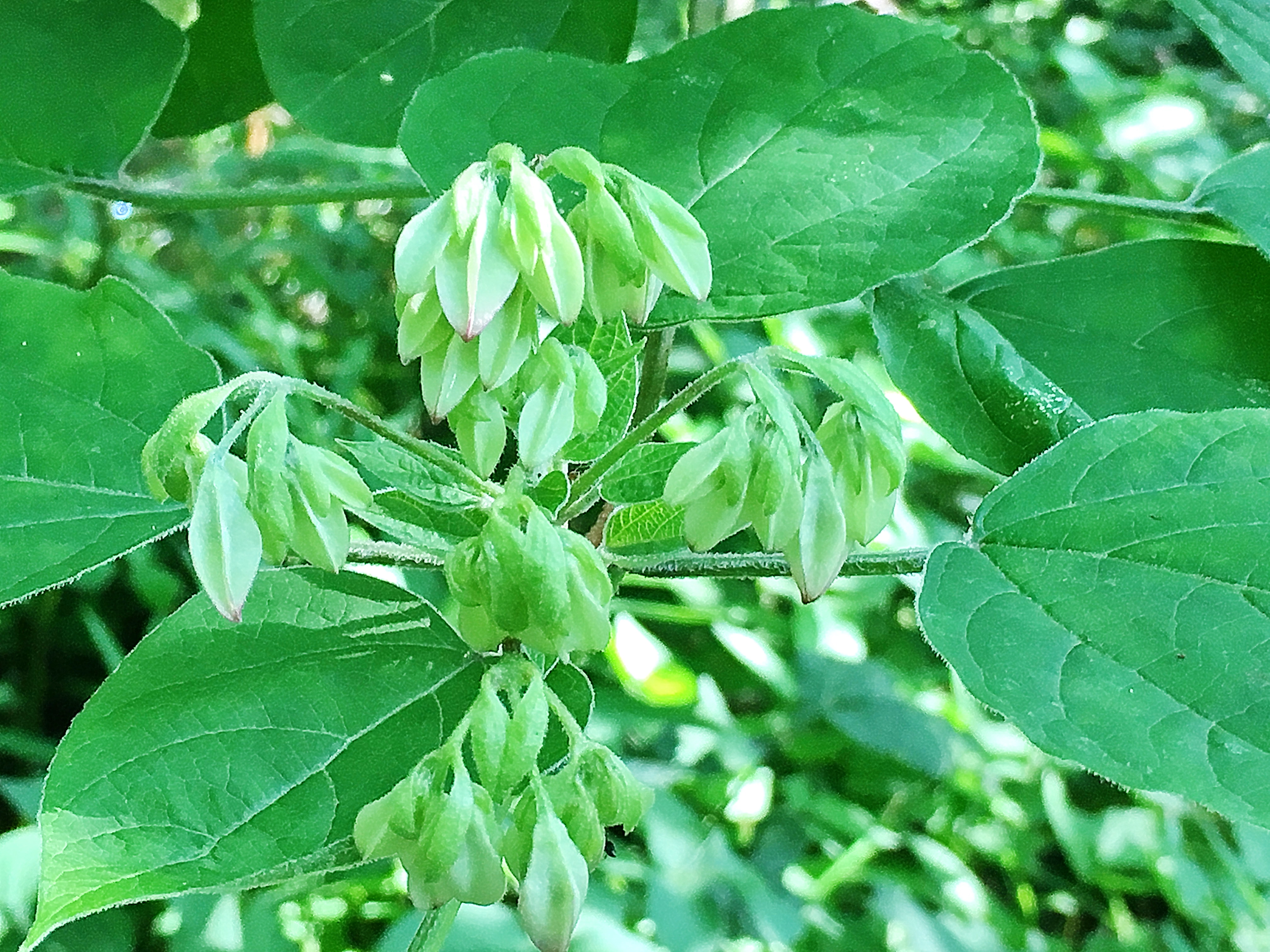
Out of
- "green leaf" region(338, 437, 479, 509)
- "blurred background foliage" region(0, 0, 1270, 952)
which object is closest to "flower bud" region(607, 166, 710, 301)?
"green leaf" region(338, 437, 479, 509)

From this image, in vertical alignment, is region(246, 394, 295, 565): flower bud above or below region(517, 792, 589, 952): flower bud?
above

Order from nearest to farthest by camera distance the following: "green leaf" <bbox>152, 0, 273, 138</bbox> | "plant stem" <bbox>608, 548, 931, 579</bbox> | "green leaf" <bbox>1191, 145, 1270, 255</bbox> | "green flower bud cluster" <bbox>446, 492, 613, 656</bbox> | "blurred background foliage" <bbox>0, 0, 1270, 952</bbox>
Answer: "green flower bud cluster" <bbox>446, 492, 613, 656</bbox>
"plant stem" <bbox>608, 548, 931, 579</bbox>
"green leaf" <bbox>1191, 145, 1270, 255</bbox>
"green leaf" <bbox>152, 0, 273, 138</bbox>
"blurred background foliage" <bbox>0, 0, 1270, 952</bbox>

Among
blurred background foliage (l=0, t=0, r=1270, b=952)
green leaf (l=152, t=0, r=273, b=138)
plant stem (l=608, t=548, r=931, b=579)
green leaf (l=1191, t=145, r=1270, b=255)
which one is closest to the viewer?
plant stem (l=608, t=548, r=931, b=579)

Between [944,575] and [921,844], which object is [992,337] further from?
[921,844]

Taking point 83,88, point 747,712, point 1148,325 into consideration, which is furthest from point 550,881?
point 747,712

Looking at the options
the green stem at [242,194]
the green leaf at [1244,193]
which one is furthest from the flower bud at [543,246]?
the green leaf at [1244,193]

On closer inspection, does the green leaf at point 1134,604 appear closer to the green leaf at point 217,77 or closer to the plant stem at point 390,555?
the plant stem at point 390,555

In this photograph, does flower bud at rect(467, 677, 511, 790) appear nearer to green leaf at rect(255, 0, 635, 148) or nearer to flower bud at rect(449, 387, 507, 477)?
flower bud at rect(449, 387, 507, 477)

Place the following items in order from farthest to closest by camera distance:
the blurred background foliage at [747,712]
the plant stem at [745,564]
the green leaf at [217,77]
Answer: the blurred background foliage at [747,712], the green leaf at [217,77], the plant stem at [745,564]
